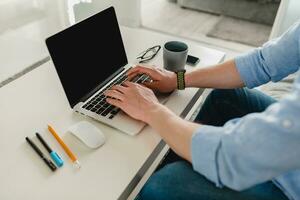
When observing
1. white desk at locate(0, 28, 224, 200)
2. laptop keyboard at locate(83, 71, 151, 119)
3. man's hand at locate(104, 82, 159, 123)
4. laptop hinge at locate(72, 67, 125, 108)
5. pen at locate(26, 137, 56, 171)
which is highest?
man's hand at locate(104, 82, 159, 123)

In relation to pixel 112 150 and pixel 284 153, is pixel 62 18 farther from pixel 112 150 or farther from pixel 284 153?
pixel 284 153

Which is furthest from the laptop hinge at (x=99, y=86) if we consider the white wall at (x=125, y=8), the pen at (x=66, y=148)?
the white wall at (x=125, y=8)

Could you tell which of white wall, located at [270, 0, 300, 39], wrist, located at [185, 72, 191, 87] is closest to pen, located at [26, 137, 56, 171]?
wrist, located at [185, 72, 191, 87]

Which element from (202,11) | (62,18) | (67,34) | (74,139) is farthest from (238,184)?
(202,11)

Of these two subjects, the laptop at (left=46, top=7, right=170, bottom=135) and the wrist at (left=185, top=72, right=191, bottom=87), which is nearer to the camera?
the laptop at (left=46, top=7, right=170, bottom=135)

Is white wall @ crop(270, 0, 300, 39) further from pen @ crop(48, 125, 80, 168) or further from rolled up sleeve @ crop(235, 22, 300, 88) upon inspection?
pen @ crop(48, 125, 80, 168)

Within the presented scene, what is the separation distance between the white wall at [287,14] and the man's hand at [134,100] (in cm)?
163

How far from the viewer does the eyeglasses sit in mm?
1126

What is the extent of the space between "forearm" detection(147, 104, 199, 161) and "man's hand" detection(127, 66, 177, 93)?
153 millimetres

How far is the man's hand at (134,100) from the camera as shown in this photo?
811 mm

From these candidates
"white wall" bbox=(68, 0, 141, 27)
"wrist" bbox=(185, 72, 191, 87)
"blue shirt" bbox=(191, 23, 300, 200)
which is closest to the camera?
"blue shirt" bbox=(191, 23, 300, 200)

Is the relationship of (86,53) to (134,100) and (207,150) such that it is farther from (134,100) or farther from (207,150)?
(207,150)

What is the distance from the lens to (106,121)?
82cm

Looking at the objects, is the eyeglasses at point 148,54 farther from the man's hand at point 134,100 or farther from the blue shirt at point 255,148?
the blue shirt at point 255,148
